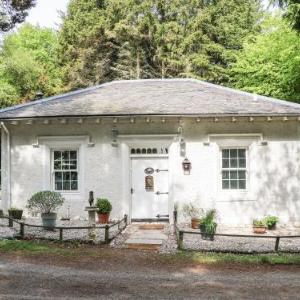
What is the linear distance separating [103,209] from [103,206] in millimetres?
101

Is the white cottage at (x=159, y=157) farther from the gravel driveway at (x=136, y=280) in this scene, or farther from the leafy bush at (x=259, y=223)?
the gravel driveway at (x=136, y=280)

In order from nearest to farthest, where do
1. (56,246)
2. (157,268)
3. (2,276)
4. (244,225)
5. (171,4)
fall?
(2,276), (157,268), (56,246), (244,225), (171,4)

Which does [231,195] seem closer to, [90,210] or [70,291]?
[90,210]

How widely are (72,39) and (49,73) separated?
5455mm

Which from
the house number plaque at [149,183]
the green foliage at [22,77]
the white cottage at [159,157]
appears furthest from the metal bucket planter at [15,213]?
the green foliage at [22,77]

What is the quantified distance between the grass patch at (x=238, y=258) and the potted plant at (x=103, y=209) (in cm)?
491

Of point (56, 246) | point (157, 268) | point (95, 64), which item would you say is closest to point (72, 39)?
point (95, 64)

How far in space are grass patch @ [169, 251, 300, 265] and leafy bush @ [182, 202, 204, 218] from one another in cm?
457

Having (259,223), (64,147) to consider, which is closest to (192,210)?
(259,223)

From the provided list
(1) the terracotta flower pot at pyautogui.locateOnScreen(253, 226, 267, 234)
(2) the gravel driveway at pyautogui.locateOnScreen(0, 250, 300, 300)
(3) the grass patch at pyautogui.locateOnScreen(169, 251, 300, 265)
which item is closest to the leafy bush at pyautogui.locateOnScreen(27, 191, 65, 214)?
(2) the gravel driveway at pyautogui.locateOnScreen(0, 250, 300, 300)

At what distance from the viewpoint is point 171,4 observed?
35.9 meters

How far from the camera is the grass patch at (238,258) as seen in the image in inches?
390

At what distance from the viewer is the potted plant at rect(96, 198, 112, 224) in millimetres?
15070

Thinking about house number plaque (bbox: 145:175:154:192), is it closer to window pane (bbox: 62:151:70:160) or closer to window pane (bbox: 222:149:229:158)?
window pane (bbox: 222:149:229:158)
